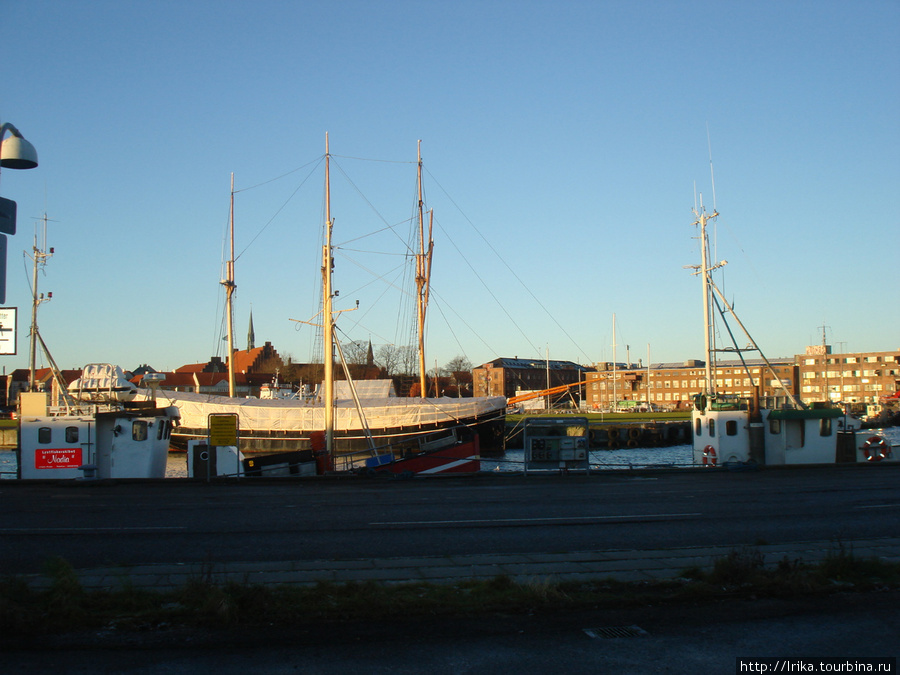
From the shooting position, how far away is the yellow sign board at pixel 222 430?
22656 mm

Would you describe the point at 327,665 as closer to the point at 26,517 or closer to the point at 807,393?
the point at 26,517

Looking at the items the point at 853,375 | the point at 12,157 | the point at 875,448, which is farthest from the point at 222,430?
the point at 853,375

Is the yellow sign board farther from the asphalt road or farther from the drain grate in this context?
the drain grate

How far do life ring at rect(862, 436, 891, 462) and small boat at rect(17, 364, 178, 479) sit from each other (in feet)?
91.0

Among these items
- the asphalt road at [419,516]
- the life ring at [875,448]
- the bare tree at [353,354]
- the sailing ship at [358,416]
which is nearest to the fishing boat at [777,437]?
the life ring at [875,448]

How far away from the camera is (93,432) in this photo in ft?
85.0

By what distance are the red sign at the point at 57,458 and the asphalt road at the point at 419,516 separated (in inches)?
141

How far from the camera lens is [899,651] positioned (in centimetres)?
634

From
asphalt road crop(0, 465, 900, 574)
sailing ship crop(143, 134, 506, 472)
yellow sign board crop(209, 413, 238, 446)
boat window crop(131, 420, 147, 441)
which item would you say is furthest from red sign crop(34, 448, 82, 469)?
sailing ship crop(143, 134, 506, 472)

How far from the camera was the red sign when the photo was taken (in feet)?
83.8

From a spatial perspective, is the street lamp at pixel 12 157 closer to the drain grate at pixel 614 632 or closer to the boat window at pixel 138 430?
the drain grate at pixel 614 632

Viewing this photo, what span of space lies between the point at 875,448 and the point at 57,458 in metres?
31.4

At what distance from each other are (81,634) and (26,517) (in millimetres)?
10188

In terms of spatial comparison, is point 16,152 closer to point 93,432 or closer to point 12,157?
point 12,157
